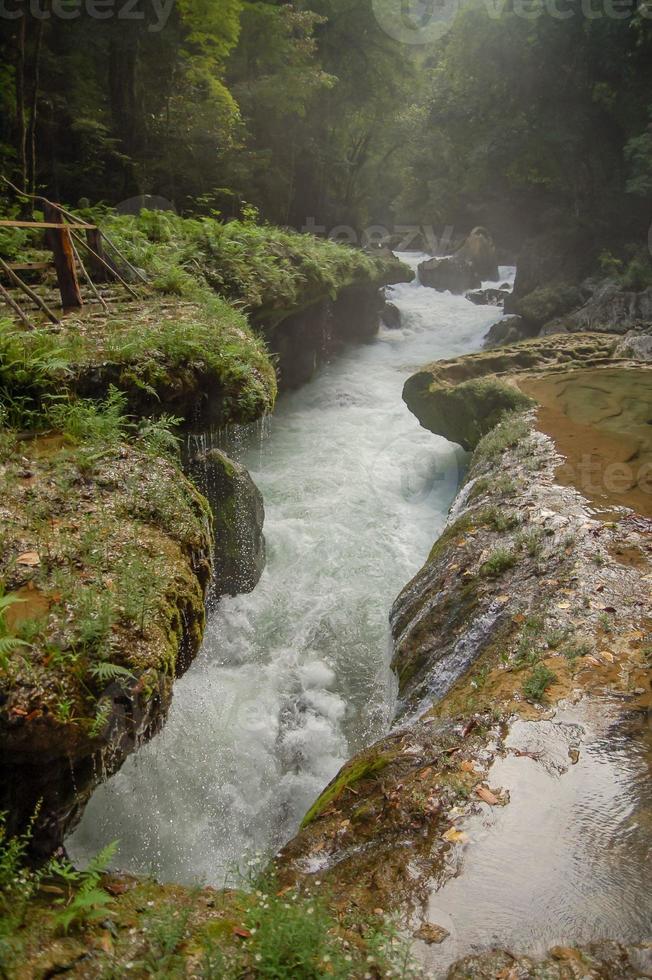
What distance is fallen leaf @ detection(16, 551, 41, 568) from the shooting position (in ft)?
12.0

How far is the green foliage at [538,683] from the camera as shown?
4031 mm

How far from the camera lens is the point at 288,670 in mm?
6805

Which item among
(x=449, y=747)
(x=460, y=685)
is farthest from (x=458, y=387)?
(x=449, y=747)

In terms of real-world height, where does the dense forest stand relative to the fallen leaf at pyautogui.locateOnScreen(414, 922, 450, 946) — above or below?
above

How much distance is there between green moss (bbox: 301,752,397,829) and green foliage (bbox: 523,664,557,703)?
103cm

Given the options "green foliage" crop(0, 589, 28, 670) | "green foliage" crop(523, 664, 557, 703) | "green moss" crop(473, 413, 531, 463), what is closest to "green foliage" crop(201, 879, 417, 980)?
"green foliage" crop(0, 589, 28, 670)

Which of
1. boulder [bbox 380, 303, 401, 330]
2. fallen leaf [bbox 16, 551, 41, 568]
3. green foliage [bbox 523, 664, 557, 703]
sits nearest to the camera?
fallen leaf [bbox 16, 551, 41, 568]

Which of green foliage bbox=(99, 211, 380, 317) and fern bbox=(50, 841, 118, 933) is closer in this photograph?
fern bbox=(50, 841, 118, 933)

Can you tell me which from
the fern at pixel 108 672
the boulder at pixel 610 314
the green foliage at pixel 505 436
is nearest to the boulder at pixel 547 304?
the boulder at pixel 610 314

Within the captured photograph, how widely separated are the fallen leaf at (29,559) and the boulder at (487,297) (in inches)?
989

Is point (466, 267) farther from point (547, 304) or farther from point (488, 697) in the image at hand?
point (488, 697)

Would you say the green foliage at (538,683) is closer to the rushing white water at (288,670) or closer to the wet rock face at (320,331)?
the rushing white water at (288,670)

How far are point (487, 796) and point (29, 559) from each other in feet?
10.3

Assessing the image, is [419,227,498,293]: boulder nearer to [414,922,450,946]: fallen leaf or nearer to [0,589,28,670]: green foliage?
[0,589,28,670]: green foliage
